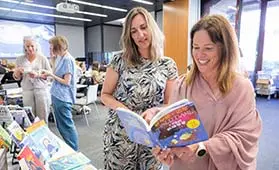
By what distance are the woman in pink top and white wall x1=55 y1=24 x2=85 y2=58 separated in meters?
13.3

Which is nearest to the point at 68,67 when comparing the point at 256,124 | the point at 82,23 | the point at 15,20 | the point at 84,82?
the point at 256,124

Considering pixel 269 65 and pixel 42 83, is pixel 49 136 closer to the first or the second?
pixel 42 83

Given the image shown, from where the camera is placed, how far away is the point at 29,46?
2730 mm

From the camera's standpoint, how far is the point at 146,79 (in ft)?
4.58

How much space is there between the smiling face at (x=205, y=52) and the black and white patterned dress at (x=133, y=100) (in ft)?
1.31

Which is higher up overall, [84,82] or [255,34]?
[255,34]

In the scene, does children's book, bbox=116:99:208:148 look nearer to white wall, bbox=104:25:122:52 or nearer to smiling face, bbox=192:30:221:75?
smiling face, bbox=192:30:221:75

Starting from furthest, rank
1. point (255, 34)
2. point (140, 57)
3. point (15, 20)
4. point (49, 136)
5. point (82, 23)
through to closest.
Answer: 1. point (82, 23)
2. point (15, 20)
3. point (255, 34)
4. point (140, 57)
5. point (49, 136)

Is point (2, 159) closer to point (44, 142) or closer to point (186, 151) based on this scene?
point (44, 142)

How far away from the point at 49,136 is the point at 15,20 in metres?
12.0

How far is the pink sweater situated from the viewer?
952 mm

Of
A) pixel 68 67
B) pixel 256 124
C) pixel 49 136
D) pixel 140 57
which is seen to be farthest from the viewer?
pixel 68 67

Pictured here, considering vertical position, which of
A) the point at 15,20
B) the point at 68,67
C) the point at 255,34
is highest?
the point at 15,20

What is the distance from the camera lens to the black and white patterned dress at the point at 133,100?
1395mm
